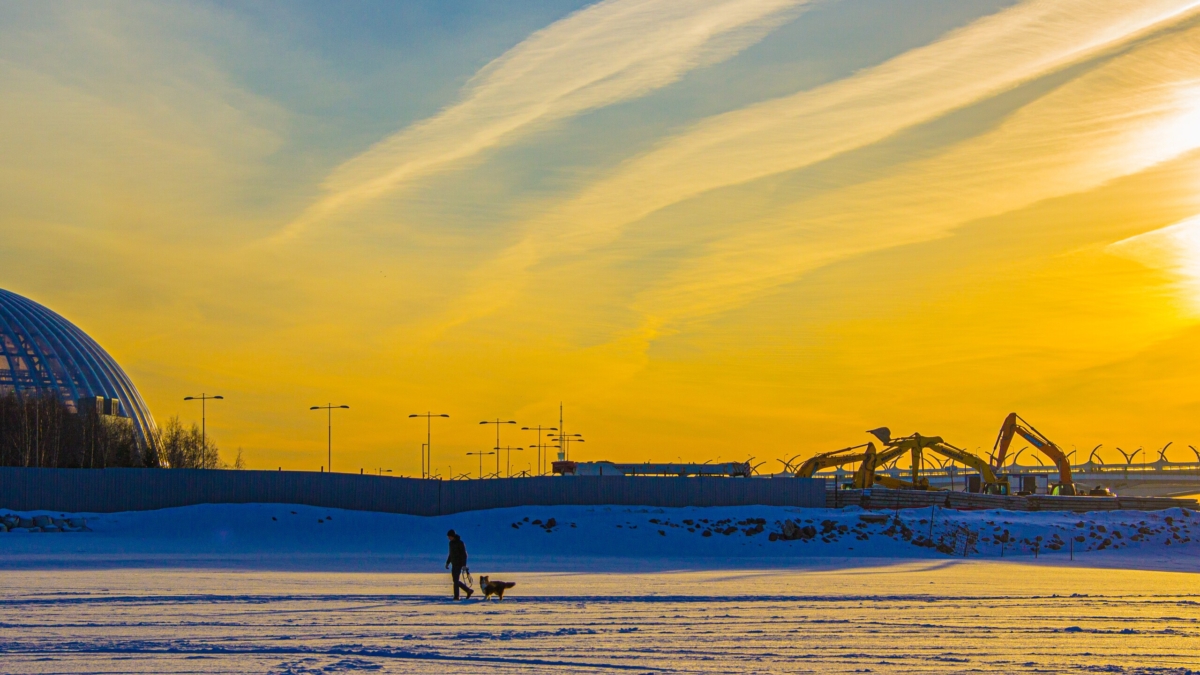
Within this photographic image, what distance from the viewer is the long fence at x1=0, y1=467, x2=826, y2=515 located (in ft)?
195

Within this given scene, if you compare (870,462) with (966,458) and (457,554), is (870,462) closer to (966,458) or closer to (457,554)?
(966,458)

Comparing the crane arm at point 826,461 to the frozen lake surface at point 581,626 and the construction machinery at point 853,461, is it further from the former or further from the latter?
the frozen lake surface at point 581,626

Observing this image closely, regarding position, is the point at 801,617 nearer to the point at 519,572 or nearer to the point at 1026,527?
the point at 519,572

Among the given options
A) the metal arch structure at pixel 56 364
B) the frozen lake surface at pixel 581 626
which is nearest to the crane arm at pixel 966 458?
the frozen lake surface at pixel 581 626

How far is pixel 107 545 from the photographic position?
49125 millimetres

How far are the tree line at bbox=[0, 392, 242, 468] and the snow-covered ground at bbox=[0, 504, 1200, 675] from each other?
39467 mm

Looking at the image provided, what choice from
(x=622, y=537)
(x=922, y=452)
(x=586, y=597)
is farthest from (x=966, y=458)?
(x=586, y=597)

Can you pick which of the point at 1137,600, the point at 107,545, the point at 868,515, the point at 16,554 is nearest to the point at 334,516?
the point at 107,545

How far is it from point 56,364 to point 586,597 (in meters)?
92.1

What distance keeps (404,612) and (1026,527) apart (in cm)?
4580

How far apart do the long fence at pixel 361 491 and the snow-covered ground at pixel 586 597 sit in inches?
95.0

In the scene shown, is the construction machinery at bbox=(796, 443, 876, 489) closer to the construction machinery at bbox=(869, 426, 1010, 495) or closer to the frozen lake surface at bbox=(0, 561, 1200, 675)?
the construction machinery at bbox=(869, 426, 1010, 495)

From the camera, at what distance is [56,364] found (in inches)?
4200

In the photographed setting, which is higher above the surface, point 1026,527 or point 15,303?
point 15,303
